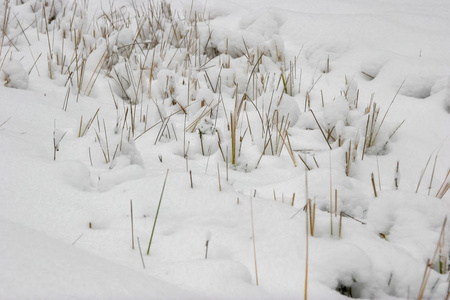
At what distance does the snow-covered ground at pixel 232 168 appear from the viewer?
87 cm

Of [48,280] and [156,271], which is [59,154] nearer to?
[156,271]

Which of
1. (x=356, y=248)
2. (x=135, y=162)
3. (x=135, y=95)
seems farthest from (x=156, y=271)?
(x=135, y=95)

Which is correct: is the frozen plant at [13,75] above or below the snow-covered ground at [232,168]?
above

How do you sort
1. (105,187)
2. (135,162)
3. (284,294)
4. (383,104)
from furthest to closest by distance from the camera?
(383,104) < (135,162) < (105,187) < (284,294)

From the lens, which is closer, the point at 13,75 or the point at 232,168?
the point at 232,168

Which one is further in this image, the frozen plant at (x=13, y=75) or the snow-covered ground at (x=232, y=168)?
the frozen plant at (x=13, y=75)

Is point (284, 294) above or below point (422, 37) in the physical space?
below

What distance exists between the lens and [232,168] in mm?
1677

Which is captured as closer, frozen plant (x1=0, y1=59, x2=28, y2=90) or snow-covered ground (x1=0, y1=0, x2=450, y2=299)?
snow-covered ground (x1=0, y1=0, x2=450, y2=299)

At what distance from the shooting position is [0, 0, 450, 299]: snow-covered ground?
87 centimetres

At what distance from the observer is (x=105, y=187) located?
4.17 feet

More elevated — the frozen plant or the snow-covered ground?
the frozen plant

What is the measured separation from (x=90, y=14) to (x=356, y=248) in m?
4.27

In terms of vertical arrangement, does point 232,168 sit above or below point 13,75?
below
